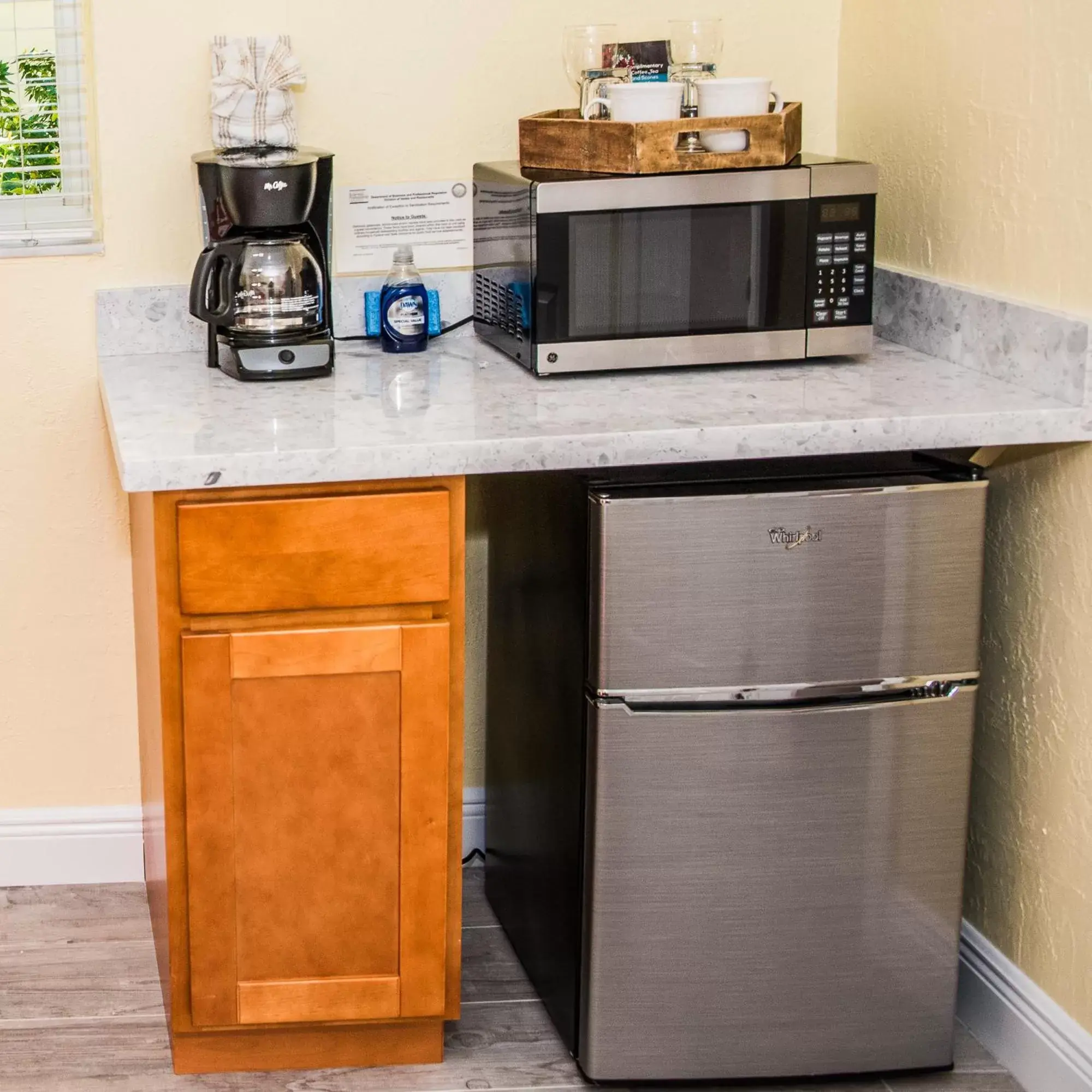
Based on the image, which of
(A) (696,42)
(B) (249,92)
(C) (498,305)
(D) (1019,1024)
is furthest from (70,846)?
(A) (696,42)

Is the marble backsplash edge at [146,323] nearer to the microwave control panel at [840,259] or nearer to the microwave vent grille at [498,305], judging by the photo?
the microwave vent grille at [498,305]

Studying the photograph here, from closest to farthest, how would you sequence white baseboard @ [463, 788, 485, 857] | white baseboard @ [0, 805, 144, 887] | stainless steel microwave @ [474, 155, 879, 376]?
stainless steel microwave @ [474, 155, 879, 376], white baseboard @ [0, 805, 144, 887], white baseboard @ [463, 788, 485, 857]

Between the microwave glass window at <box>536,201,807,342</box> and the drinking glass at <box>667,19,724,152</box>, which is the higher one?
the drinking glass at <box>667,19,724,152</box>

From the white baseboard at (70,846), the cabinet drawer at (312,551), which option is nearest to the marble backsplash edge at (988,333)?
the cabinet drawer at (312,551)

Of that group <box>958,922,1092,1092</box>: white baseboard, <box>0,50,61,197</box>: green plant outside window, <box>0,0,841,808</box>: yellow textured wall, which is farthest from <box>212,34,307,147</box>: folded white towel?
<box>958,922,1092,1092</box>: white baseboard

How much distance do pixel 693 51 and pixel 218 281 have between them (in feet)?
2.38

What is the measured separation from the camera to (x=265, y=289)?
2.00m

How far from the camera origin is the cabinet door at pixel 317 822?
5.78 ft

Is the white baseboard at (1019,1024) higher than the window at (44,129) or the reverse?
the reverse

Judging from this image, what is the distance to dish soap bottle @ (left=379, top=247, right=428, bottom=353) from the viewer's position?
218 centimetres

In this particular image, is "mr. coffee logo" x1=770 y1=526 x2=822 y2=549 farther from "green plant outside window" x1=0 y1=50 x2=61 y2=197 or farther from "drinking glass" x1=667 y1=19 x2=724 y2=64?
"green plant outside window" x1=0 y1=50 x2=61 y2=197

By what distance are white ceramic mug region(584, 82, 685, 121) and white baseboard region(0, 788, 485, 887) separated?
4.37 ft

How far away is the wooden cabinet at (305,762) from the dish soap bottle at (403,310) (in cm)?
50

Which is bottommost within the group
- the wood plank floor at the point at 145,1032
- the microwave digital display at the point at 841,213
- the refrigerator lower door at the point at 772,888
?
the wood plank floor at the point at 145,1032
